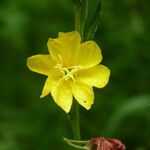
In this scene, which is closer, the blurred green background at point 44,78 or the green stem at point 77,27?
the green stem at point 77,27

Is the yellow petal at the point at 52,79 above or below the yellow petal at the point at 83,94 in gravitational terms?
above

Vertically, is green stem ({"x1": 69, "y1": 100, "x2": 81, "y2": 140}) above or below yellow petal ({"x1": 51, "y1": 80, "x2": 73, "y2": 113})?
below

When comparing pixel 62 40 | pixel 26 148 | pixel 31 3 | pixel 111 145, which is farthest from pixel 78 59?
pixel 31 3

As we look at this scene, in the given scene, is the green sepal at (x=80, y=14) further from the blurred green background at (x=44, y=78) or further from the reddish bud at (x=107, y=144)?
the blurred green background at (x=44, y=78)

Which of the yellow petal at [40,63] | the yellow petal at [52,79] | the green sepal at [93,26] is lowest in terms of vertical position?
the yellow petal at [52,79]

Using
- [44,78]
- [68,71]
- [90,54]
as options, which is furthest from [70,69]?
[44,78]

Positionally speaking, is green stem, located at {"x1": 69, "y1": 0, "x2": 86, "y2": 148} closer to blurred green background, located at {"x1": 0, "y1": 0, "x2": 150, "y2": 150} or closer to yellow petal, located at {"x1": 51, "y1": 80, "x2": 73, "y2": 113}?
yellow petal, located at {"x1": 51, "y1": 80, "x2": 73, "y2": 113}

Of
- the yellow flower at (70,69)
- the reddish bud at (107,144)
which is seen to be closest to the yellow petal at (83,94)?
the yellow flower at (70,69)

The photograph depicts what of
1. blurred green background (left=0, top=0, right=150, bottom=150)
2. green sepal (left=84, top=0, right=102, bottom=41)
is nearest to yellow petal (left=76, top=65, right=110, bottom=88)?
green sepal (left=84, top=0, right=102, bottom=41)
